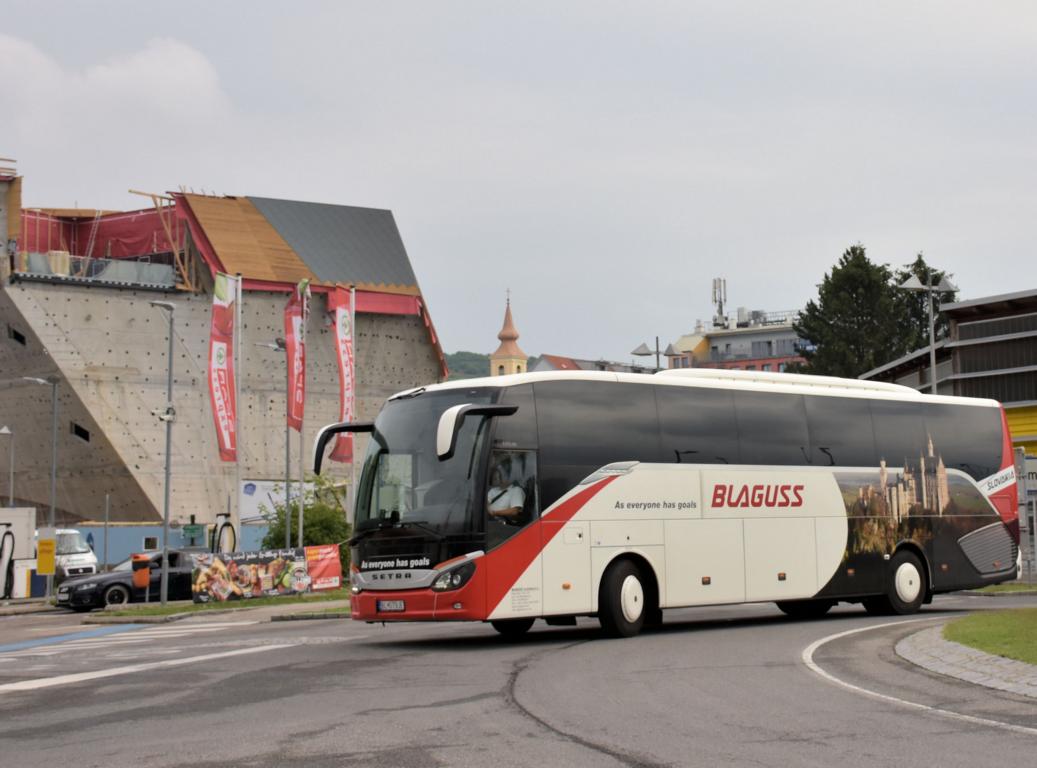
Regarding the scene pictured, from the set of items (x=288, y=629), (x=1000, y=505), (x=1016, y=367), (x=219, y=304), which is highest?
(x=219, y=304)

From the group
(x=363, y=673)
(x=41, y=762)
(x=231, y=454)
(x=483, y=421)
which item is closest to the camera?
(x=41, y=762)

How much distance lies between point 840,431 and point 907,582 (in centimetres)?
293

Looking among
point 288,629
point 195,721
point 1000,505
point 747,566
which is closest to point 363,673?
point 195,721

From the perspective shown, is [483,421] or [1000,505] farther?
[1000,505]

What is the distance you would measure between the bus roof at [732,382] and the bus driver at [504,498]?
1.21 metres

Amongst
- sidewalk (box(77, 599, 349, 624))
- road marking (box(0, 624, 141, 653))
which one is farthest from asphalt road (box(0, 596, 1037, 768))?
sidewalk (box(77, 599, 349, 624))

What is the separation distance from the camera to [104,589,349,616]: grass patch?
110 ft

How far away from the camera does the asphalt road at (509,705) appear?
9.01m

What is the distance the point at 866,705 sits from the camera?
11148 millimetres

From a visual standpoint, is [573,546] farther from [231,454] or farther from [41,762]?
[231,454]

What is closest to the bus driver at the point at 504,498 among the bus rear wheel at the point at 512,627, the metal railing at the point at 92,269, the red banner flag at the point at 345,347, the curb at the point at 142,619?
the bus rear wheel at the point at 512,627

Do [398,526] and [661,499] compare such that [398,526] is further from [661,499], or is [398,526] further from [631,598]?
[661,499]

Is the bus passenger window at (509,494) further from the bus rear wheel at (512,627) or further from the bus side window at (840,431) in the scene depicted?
the bus side window at (840,431)

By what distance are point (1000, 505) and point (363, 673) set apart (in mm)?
14855
